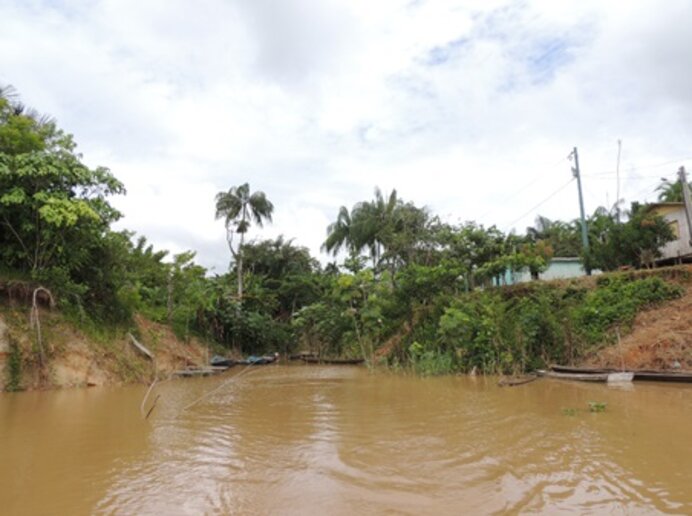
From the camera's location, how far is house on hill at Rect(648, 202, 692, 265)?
2025cm

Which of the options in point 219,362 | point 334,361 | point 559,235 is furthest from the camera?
point 559,235

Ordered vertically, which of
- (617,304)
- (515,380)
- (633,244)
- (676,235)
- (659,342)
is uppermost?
(676,235)

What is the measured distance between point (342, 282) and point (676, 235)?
13.9m

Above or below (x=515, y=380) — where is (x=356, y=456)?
below

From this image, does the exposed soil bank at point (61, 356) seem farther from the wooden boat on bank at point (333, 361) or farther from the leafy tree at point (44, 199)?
the wooden boat on bank at point (333, 361)

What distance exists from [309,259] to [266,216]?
4061 mm

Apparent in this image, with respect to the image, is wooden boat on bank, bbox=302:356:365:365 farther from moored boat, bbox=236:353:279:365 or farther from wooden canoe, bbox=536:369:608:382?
wooden canoe, bbox=536:369:608:382

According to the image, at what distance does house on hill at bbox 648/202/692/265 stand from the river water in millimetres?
13073

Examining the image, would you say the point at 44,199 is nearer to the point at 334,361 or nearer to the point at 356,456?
the point at 356,456

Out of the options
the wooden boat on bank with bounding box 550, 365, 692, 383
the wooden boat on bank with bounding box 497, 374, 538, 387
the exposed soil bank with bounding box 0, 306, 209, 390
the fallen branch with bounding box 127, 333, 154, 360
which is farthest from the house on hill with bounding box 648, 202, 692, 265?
the exposed soil bank with bounding box 0, 306, 209, 390

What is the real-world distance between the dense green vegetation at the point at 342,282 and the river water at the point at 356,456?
14.9ft

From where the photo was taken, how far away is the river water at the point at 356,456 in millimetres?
3961

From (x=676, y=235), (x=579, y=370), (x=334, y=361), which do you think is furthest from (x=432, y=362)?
(x=676, y=235)

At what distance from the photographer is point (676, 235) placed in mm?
20266
